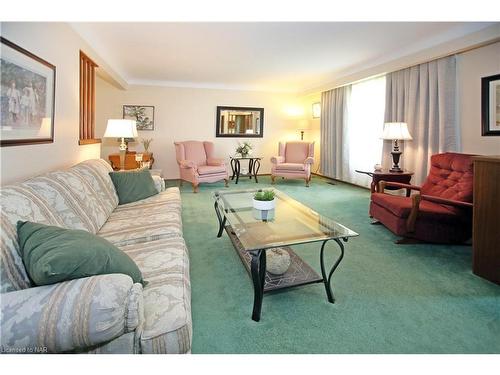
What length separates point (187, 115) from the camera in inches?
256

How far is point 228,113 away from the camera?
6.77 m

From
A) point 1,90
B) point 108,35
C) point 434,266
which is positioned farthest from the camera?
point 108,35

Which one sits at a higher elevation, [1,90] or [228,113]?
[228,113]

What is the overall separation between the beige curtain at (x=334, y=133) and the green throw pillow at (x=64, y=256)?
5423mm

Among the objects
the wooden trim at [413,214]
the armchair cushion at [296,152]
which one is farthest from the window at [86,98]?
the armchair cushion at [296,152]

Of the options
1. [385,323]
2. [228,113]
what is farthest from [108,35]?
[385,323]

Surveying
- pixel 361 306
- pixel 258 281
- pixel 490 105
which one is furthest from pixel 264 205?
pixel 490 105

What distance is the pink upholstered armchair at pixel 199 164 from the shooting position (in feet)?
17.3

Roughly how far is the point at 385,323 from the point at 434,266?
102cm

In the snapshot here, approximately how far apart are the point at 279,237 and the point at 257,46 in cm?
302

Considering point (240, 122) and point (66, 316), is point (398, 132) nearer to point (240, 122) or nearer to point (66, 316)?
point (240, 122)

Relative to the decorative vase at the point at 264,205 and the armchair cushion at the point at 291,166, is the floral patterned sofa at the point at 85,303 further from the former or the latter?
the armchair cushion at the point at 291,166

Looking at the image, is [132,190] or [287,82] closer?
[132,190]
